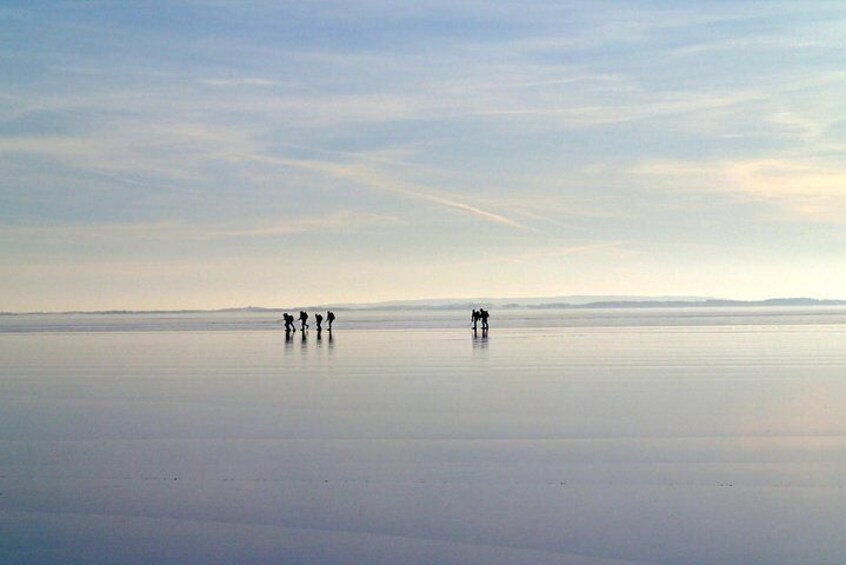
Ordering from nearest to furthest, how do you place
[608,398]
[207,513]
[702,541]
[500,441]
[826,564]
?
[826,564] < [702,541] < [207,513] < [500,441] < [608,398]

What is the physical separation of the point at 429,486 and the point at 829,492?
3.95 metres

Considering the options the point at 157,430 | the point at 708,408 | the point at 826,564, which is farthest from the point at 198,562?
the point at 708,408

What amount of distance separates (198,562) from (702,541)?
404 centimetres

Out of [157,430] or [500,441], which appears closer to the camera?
[500,441]

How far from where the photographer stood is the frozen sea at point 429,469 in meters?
8.28

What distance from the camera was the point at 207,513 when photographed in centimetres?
941

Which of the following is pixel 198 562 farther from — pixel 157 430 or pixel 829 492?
pixel 157 430

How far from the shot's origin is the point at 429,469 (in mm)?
11344

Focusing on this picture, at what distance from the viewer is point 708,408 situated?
1633cm

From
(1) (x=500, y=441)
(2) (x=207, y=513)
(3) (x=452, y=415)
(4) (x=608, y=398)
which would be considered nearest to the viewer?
(2) (x=207, y=513)

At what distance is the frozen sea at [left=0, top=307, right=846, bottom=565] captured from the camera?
8.28 m

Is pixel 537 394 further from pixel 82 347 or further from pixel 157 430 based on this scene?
pixel 82 347

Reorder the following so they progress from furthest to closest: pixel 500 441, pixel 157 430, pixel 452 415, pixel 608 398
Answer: pixel 608 398 < pixel 452 415 < pixel 157 430 < pixel 500 441

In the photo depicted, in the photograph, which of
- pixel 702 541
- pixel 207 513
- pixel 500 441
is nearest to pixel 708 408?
pixel 500 441
